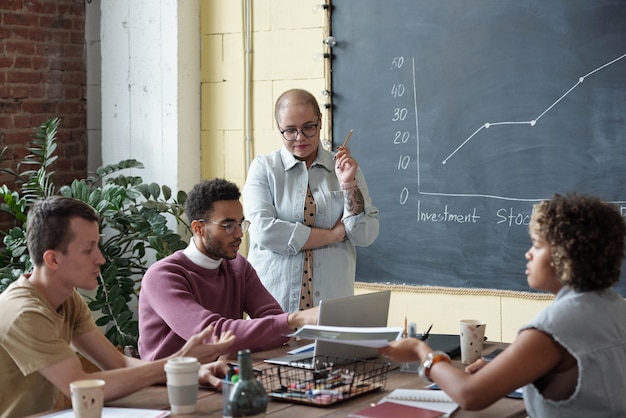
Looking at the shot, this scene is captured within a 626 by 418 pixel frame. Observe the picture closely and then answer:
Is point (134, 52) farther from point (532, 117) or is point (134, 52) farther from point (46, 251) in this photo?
point (46, 251)

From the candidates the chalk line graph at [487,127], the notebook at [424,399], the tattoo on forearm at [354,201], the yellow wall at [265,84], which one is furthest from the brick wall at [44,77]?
the notebook at [424,399]

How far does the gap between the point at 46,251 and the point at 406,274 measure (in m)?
2.26

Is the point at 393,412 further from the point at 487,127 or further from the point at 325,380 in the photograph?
the point at 487,127

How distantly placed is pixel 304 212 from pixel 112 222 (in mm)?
1241

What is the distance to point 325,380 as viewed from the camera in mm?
2377

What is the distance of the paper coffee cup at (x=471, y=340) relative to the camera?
267 centimetres

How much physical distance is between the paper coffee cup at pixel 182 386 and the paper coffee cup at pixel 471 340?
88 centimetres

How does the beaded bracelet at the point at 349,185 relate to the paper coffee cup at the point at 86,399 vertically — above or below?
above

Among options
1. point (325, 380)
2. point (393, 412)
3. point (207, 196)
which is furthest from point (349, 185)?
point (393, 412)

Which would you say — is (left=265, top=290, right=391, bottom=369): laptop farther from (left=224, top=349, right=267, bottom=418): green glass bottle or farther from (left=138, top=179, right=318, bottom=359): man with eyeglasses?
(left=224, top=349, right=267, bottom=418): green glass bottle

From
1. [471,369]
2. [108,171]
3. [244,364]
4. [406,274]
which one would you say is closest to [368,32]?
[406,274]

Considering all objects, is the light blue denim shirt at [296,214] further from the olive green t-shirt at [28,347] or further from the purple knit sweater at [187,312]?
the olive green t-shirt at [28,347]

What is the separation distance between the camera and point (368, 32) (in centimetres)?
433

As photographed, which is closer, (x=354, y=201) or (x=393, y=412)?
(x=393, y=412)
